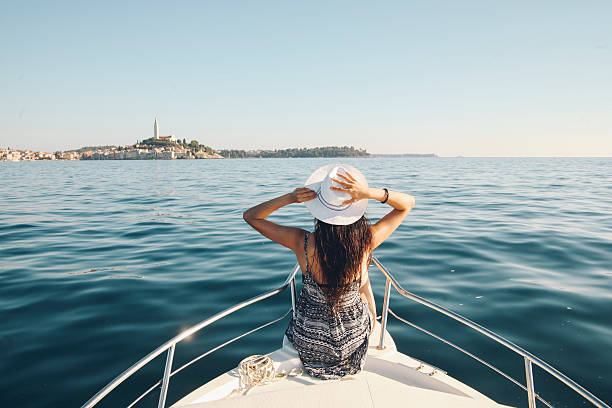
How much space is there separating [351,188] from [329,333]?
3.45 ft

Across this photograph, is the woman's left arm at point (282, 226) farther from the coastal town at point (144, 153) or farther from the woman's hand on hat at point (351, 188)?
the coastal town at point (144, 153)

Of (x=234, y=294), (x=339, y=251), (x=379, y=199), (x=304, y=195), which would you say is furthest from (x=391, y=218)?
(x=234, y=294)

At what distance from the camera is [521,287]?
18.1 feet

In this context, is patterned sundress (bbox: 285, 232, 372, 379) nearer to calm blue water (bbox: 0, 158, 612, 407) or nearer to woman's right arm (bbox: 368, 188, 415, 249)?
woman's right arm (bbox: 368, 188, 415, 249)

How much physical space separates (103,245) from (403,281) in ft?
22.8

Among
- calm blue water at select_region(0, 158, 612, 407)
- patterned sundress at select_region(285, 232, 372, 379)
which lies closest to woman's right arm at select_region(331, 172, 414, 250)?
patterned sundress at select_region(285, 232, 372, 379)

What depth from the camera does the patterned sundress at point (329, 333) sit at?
8.02ft

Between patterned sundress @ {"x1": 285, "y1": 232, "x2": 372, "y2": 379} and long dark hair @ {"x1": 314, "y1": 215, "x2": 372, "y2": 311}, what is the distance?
96 mm

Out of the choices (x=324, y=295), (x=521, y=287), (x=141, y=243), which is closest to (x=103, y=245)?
(x=141, y=243)

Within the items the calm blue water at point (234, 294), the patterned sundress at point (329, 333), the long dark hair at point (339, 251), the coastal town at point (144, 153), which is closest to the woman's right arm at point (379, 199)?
the long dark hair at point (339, 251)

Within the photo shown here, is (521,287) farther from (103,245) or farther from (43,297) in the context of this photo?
(103,245)

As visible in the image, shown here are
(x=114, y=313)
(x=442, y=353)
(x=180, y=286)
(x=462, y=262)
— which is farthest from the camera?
(x=462, y=262)

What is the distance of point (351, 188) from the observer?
215 centimetres

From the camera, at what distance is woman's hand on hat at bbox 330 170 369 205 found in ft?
7.04
